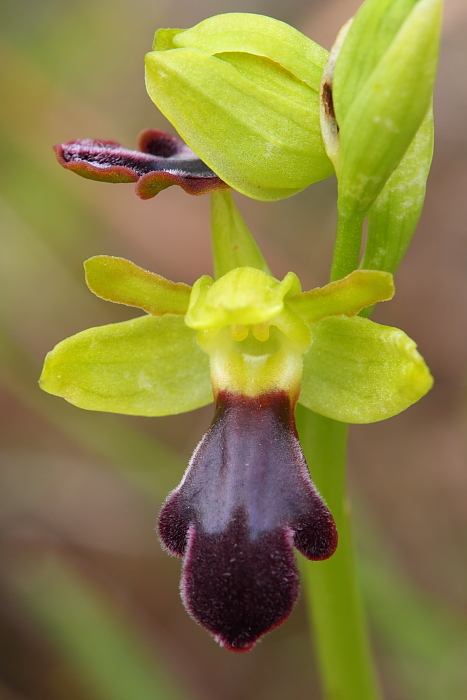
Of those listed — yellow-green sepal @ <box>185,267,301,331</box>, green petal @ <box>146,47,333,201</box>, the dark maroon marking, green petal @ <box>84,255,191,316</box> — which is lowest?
green petal @ <box>84,255,191,316</box>

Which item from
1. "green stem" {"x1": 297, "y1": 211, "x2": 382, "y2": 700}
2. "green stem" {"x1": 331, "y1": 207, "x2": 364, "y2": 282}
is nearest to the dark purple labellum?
"green stem" {"x1": 297, "y1": 211, "x2": 382, "y2": 700}

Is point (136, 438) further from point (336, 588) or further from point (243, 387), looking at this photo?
point (243, 387)

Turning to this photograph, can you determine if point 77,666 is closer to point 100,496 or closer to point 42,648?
point 42,648

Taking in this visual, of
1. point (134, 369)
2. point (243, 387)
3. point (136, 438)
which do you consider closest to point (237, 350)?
point (243, 387)

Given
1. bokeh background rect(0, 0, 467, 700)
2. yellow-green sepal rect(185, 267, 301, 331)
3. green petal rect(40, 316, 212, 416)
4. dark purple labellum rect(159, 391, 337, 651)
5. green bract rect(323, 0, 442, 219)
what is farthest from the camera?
bokeh background rect(0, 0, 467, 700)

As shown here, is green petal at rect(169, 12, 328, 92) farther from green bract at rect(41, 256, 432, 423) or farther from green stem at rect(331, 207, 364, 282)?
green bract at rect(41, 256, 432, 423)

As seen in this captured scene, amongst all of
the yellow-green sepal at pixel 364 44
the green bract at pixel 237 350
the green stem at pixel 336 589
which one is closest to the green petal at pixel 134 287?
the green bract at pixel 237 350

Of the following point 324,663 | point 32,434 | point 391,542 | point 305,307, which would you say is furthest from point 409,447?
point 305,307
